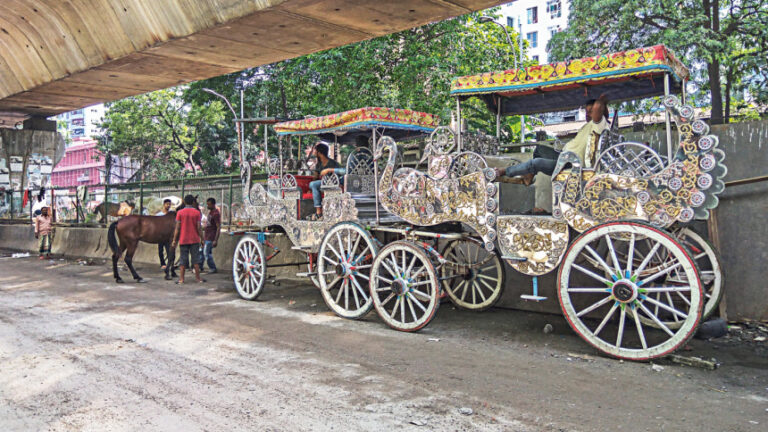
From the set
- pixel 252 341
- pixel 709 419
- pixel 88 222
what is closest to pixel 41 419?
pixel 252 341

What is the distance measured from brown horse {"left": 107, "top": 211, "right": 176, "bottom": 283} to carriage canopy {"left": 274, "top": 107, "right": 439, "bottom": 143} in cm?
519

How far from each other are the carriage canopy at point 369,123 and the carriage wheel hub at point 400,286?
7.34 feet

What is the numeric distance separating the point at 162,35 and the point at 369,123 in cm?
309

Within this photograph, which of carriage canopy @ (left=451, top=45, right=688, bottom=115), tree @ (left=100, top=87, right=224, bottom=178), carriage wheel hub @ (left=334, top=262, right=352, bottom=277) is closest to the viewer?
carriage canopy @ (left=451, top=45, right=688, bottom=115)

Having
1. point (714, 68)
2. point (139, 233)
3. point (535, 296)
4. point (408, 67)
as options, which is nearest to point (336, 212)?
point (535, 296)

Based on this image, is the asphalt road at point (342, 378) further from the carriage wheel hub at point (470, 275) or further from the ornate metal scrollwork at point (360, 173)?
the ornate metal scrollwork at point (360, 173)

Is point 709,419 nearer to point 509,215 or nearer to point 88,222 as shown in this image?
point 509,215

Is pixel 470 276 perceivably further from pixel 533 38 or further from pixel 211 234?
pixel 533 38

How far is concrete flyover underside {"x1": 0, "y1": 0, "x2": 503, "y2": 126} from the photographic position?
663 cm

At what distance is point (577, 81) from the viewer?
19.9ft

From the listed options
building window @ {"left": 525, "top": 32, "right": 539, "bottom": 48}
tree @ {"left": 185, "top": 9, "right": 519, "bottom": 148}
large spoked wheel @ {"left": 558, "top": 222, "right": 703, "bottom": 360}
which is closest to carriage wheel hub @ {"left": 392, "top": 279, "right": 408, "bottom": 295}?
large spoked wheel @ {"left": 558, "top": 222, "right": 703, "bottom": 360}

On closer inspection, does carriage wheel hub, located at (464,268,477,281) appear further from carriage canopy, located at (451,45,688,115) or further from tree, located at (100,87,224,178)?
tree, located at (100,87,224,178)

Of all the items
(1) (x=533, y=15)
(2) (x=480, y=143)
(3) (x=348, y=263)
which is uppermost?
(1) (x=533, y=15)

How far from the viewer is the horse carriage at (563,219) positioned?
5.42 m
